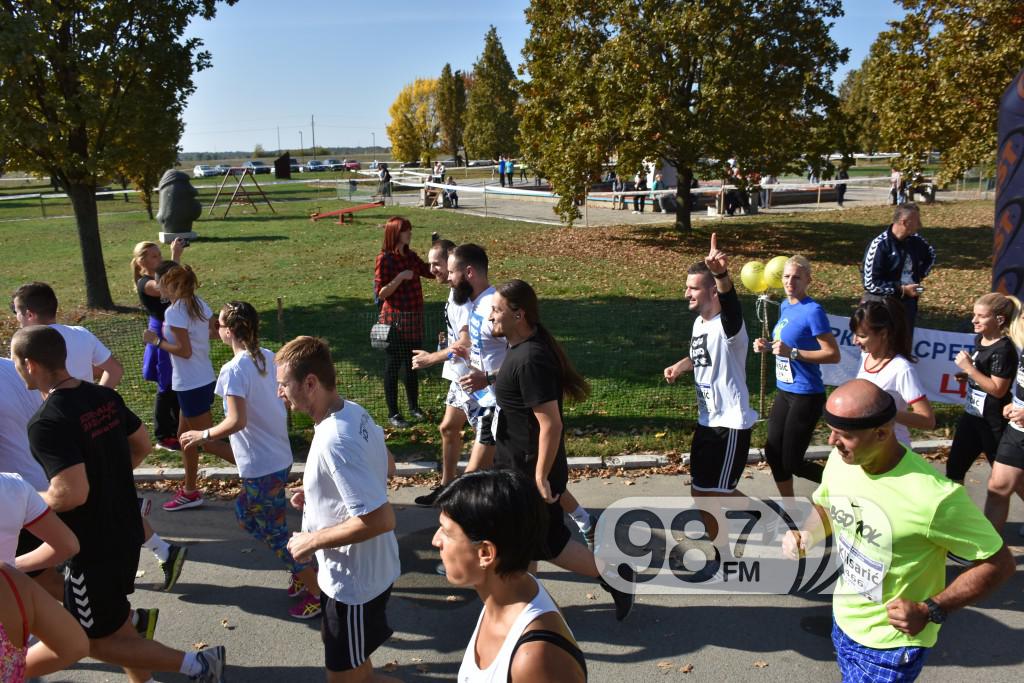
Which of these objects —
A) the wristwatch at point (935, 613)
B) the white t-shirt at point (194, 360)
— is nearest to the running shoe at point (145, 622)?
the white t-shirt at point (194, 360)

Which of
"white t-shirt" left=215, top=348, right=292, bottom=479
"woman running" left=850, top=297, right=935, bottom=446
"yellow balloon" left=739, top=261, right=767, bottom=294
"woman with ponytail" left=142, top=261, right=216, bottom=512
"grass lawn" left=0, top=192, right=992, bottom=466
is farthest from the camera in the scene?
"grass lawn" left=0, top=192, right=992, bottom=466

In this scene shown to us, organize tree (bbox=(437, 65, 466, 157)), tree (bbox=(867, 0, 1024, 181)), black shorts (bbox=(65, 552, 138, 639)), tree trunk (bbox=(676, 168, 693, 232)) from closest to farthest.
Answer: black shorts (bbox=(65, 552, 138, 639))
tree (bbox=(867, 0, 1024, 181))
tree trunk (bbox=(676, 168, 693, 232))
tree (bbox=(437, 65, 466, 157))

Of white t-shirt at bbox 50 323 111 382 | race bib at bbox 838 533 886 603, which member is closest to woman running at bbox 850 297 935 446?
race bib at bbox 838 533 886 603

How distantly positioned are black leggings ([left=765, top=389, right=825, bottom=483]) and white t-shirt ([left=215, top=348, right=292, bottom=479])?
342cm

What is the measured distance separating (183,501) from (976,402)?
6302mm

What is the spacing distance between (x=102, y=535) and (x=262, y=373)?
4.53 ft

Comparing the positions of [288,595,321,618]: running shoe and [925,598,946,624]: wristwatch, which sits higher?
[925,598,946,624]: wristwatch

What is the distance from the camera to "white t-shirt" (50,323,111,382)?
5.28m

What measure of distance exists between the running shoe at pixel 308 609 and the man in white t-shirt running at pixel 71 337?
189 cm

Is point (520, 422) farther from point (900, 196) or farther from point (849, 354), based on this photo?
point (900, 196)

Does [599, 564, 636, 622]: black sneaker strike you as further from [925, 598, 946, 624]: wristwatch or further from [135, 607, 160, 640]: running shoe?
[135, 607, 160, 640]: running shoe

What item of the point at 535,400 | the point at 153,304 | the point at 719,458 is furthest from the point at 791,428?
the point at 153,304

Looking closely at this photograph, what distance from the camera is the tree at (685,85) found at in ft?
64.3

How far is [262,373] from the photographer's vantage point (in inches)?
194
